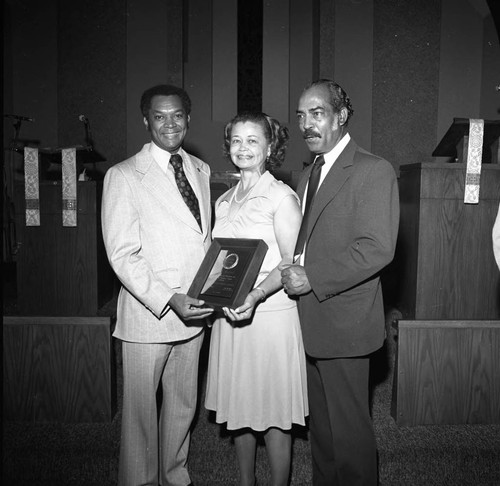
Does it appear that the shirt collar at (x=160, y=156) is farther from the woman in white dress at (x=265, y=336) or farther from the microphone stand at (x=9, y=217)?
the microphone stand at (x=9, y=217)

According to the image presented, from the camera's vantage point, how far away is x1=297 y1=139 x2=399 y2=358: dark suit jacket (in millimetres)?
1872

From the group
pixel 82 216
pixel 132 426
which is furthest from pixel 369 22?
pixel 132 426

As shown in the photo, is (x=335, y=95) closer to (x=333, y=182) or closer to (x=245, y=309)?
(x=333, y=182)

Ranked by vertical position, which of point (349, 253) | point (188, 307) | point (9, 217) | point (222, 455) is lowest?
point (222, 455)

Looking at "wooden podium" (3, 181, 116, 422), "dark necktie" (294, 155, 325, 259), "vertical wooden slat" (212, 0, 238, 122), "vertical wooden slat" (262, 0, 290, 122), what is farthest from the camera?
"vertical wooden slat" (262, 0, 290, 122)

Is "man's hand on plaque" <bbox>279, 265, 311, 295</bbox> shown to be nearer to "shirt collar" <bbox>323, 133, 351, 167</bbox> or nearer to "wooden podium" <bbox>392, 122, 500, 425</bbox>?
"shirt collar" <bbox>323, 133, 351, 167</bbox>

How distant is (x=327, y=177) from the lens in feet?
6.48

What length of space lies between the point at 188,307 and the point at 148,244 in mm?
310

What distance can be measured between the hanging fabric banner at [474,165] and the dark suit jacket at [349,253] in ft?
3.53

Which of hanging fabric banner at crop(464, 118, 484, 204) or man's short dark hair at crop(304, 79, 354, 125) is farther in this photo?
hanging fabric banner at crop(464, 118, 484, 204)

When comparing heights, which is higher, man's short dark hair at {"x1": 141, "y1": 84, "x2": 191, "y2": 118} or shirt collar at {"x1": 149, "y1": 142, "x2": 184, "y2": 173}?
man's short dark hair at {"x1": 141, "y1": 84, "x2": 191, "y2": 118}

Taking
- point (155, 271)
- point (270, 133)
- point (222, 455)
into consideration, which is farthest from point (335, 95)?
point (222, 455)

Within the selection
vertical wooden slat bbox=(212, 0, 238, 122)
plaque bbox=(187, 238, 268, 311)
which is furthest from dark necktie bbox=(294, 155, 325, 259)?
vertical wooden slat bbox=(212, 0, 238, 122)

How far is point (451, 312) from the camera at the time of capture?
114 inches
